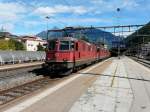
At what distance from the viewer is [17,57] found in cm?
5225

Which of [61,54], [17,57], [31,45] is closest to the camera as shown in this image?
[61,54]

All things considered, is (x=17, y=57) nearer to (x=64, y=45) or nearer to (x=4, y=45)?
(x=64, y=45)

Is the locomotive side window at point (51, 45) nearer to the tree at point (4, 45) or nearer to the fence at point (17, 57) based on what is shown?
the fence at point (17, 57)

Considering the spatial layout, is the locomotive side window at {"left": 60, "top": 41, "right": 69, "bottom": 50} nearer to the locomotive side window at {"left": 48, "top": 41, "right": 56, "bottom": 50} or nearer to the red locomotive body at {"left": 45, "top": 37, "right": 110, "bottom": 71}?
the red locomotive body at {"left": 45, "top": 37, "right": 110, "bottom": 71}

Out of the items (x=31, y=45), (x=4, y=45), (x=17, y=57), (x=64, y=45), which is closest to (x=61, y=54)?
(x=64, y=45)

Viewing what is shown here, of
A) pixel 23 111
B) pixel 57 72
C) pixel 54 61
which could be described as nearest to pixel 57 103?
pixel 23 111

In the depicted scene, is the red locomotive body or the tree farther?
the tree

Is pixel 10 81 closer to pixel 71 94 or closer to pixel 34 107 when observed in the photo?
pixel 71 94

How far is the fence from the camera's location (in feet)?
154

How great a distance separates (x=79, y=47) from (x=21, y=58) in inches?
969

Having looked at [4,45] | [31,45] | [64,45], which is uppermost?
[31,45]

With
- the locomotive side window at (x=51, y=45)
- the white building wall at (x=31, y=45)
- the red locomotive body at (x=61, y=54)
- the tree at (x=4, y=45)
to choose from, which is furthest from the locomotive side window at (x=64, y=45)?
the white building wall at (x=31, y=45)

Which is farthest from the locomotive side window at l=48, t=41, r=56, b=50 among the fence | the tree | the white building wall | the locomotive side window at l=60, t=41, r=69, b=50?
the white building wall

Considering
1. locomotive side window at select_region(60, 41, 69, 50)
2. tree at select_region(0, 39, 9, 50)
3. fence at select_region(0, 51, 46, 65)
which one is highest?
tree at select_region(0, 39, 9, 50)
